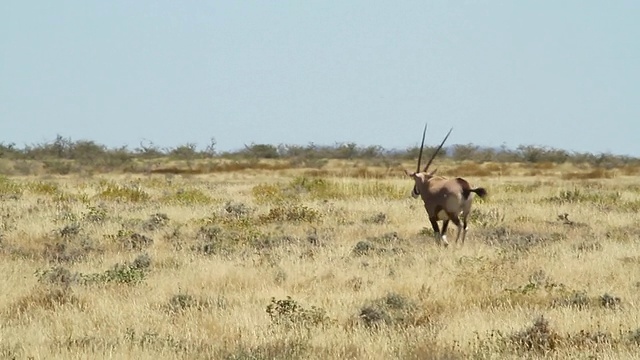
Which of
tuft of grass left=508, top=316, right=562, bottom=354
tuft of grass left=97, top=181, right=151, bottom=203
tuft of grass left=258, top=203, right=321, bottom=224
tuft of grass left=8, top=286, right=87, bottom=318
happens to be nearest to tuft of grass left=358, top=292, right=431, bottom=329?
tuft of grass left=508, top=316, right=562, bottom=354

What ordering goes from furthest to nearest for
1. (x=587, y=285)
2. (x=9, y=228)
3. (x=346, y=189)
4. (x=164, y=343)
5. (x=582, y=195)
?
(x=346, y=189)
(x=582, y=195)
(x=9, y=228)
(x=587, y=285)
(x=164, y=343)

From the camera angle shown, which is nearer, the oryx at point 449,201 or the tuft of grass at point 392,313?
the tuft of grass at point 392,313

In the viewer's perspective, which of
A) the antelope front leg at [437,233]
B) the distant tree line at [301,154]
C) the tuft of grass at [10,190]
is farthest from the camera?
the distant tree line at [301,154]

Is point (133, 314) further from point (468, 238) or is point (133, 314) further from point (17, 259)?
point (468, 238)

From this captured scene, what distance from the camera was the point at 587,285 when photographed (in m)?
10.6

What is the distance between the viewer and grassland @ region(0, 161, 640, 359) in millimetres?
7590

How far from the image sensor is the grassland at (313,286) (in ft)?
24.9

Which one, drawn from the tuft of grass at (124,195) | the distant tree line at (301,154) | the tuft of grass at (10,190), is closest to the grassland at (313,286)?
the tuft of grass at (124,195)

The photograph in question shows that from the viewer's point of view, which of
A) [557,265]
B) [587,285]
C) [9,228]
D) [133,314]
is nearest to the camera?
[133,314]

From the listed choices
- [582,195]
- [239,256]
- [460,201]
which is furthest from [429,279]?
[582,195]

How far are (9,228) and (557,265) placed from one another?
1006cm

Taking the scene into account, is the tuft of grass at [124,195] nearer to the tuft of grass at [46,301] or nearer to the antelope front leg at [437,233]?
the antelope front leg at [437,233]

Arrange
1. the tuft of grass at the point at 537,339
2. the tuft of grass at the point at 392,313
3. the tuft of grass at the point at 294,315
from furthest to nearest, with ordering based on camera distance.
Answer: the tuft of grass at the point at 392,313
the tuft of grass at the point at 294,315
the tuft of grass at the point at 537,339

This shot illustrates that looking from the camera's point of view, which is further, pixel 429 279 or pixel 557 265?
pixel 557 265
